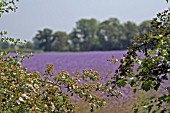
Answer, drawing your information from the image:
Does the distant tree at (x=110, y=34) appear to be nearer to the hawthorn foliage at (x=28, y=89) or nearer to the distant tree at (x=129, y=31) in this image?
the distant tree at (x=129, y=31)

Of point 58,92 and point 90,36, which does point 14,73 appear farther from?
point 90,36

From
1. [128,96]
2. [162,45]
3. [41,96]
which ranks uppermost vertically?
[162,45]

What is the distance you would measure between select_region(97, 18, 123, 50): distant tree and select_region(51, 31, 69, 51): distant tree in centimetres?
465

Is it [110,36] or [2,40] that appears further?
[110,36]

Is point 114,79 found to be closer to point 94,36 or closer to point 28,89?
point 28,89

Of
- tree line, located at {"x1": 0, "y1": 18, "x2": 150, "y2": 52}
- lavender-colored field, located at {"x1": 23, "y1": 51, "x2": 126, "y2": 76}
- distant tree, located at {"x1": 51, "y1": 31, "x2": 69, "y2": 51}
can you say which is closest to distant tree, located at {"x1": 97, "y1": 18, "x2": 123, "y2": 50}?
tree line, located at {"x1": 0, "y1": 18, "x2": 150, "y2": 52}

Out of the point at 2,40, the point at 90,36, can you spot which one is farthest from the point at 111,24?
the point at 2,40

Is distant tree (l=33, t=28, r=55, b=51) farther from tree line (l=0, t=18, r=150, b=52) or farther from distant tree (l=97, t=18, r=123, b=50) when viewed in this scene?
distant tree (l=97, t=18, r=123, b=50)

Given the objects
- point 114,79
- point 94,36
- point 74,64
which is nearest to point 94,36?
point 94,36

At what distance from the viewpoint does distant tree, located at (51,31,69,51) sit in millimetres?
53000

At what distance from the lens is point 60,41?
54844 mm

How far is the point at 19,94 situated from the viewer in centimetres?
270

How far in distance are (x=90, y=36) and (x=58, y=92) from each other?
181 feet

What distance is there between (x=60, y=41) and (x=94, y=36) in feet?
19.6
